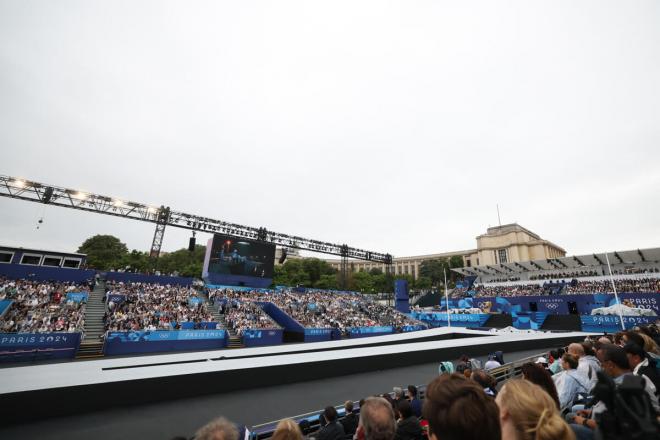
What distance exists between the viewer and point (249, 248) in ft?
96.4

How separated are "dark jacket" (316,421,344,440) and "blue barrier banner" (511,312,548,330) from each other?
110ft

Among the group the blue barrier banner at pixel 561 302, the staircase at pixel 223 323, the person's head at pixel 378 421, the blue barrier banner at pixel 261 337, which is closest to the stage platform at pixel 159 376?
the person's head at pixel 378 421

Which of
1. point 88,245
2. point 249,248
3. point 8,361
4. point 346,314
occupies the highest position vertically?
point 88,245

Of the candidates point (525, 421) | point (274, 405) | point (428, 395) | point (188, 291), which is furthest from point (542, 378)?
point (188, 291)

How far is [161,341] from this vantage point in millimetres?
17406

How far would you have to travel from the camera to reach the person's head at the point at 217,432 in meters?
1.94

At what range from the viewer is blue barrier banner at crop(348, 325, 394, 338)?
2569 cm

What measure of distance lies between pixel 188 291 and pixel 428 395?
85.5ft

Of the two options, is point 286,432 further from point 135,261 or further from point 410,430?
point 135,261

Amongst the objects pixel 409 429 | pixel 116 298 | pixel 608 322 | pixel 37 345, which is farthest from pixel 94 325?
pixel 608 322

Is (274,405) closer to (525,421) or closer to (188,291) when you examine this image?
(525,421)

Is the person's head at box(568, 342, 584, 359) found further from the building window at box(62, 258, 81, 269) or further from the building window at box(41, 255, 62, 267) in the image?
the building window at box(41, 255, 62, 267)

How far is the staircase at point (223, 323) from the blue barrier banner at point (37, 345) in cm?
816

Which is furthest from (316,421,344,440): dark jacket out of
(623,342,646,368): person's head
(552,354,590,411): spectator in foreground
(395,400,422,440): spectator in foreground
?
(623,342,646,368): person's head
